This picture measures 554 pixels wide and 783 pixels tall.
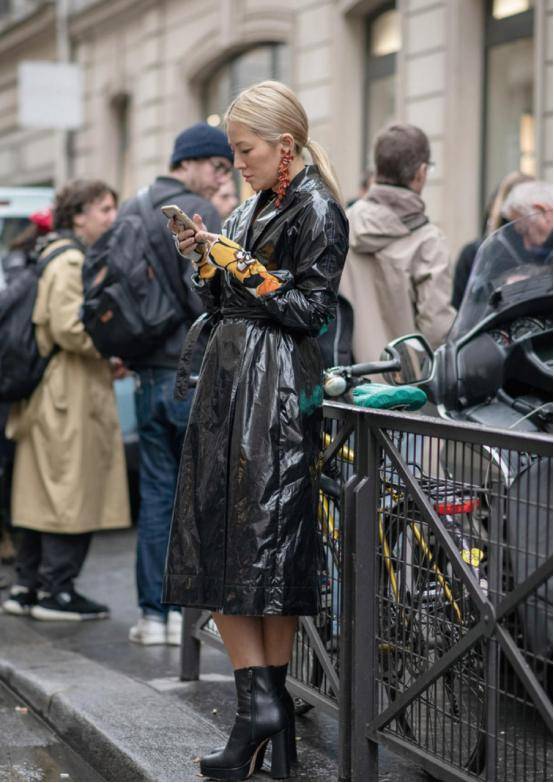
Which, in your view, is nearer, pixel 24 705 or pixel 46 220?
pixel 24 705

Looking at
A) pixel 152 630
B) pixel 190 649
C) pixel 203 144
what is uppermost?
pixel 203 144

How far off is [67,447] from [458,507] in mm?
3416

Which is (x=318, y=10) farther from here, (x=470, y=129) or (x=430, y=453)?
(x=430, y=453)

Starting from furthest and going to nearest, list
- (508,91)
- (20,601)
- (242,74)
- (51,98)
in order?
1. (242,74)
2. (51,98)
3. (508,91)
4. (20,601)

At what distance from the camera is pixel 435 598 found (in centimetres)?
351

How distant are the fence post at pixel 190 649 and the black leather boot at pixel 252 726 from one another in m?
1.11

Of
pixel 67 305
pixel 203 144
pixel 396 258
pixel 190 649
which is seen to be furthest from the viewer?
pixel 67 305

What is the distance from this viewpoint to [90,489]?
652 centimetres

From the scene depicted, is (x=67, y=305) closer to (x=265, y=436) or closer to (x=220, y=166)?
(x=220, y=166)

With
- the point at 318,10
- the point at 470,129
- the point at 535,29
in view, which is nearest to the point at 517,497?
the point at 535,29

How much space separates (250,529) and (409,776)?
35.2 inches

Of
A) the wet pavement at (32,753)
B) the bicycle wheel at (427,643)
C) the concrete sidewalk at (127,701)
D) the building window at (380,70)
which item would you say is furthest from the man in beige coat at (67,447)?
the building window at (380,70)

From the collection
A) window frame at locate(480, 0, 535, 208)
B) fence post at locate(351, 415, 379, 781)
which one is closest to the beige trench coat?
fence post at locate(351, 415, 379, 781)

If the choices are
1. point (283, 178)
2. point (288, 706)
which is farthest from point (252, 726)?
point (283, 178)
